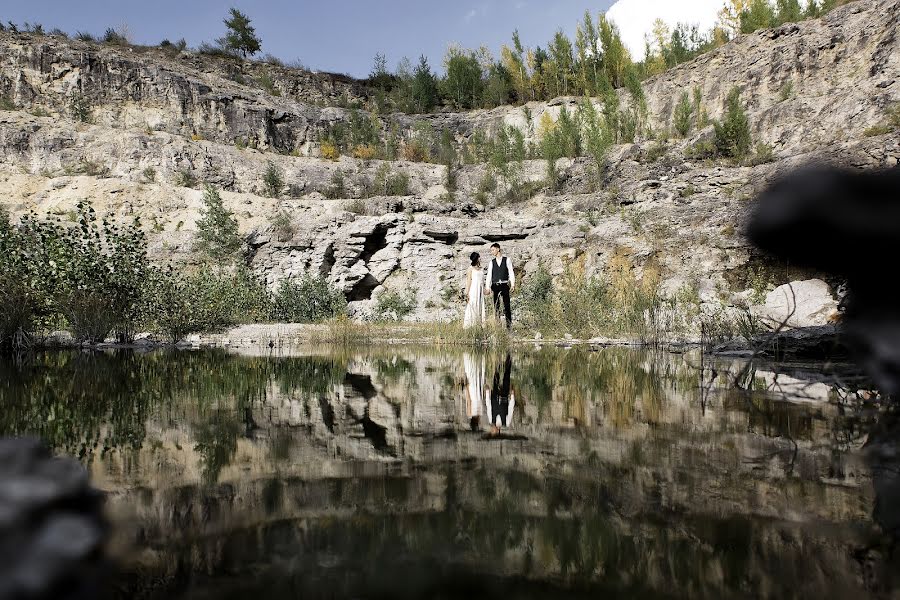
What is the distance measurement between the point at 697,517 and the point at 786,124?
22.9 meters

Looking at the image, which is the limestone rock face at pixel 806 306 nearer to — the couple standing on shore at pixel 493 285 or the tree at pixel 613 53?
the couple standing on shore at pixel 493 285

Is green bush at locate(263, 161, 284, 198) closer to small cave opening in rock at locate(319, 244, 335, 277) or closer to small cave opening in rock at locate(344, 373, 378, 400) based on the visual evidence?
small cave opening in rock at locate(319, 244, 335, 277)

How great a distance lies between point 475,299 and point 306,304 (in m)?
6.83

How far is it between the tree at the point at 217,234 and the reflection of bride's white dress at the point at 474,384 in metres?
17.6

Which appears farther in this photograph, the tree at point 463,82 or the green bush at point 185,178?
the tree at point 463,82

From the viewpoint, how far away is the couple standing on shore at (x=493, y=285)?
9.76m

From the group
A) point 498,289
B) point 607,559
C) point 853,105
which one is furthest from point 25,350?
point 853,105

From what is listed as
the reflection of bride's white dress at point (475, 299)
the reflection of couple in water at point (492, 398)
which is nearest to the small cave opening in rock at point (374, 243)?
the reflection of bride's white dress at point (475, 299)

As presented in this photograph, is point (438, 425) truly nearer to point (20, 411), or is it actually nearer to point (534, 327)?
point (20, 411)

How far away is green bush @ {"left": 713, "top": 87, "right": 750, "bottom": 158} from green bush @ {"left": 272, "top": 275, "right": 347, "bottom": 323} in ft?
48.2

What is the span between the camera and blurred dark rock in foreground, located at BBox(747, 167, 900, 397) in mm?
1057

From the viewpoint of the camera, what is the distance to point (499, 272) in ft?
32.3

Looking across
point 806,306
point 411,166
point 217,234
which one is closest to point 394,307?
point 217,234

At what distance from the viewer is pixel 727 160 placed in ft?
63.5
